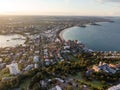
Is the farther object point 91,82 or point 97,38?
point 97,38

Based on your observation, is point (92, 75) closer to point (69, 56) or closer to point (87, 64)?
point (87, 64)

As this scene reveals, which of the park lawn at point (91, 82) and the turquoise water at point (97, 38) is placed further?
the turquoise water at point (97, 38)

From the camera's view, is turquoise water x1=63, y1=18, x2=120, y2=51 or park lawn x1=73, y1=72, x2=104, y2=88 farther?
turquoise water x1=63, y1=18, x2=120, y2=51

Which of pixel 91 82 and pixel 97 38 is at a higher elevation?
pixel 91 82

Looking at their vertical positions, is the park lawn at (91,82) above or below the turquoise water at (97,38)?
above

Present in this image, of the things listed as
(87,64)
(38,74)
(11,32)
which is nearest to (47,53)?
(87,64)

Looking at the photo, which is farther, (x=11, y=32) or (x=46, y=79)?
(x=11, y=32)

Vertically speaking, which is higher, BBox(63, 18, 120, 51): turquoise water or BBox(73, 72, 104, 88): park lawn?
BBox(73, 72, 104, 88): park lawn

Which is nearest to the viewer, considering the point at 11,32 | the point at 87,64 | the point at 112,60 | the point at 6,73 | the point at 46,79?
the point at 46,79

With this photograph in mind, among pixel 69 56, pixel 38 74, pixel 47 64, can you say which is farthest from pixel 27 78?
pixel 69 56

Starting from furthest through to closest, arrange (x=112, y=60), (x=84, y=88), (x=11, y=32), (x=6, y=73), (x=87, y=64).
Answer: (x=11, y=32) → (x=112, y=60) → (x=87, y=64) → (x=6, y=73) → (x=84, y=88)
